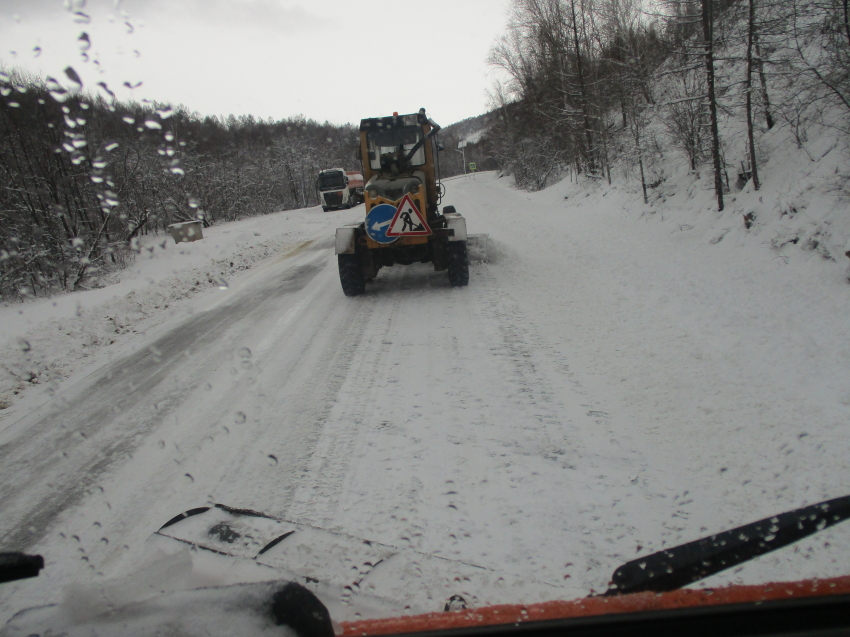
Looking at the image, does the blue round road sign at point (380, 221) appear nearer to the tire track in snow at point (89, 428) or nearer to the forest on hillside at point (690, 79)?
the tire track in snow at point (89, 428)

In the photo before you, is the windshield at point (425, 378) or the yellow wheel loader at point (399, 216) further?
the yellow wheel loader at point (399, 216)

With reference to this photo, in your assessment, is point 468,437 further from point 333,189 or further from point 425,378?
point 333,189

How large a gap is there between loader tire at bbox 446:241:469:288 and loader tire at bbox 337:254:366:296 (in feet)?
4.51

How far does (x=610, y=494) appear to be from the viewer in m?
2.67

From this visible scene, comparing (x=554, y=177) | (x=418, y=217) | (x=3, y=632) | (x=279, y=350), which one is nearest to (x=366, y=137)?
(x=418, y=217)

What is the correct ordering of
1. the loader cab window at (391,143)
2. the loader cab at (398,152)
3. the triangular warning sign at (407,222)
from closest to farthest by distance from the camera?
the triangular warning sign at (407,222) → the loader cab at (398,152) → the loader cab window at (391,143)

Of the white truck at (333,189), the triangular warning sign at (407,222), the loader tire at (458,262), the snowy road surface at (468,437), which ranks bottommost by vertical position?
the snowy road surface at (468,437)

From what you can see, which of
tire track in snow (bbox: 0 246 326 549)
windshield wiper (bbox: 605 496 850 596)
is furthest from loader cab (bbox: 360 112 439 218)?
windshield wiper (bbox: 605 496 850 596)

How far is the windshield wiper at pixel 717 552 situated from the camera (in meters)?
1.42

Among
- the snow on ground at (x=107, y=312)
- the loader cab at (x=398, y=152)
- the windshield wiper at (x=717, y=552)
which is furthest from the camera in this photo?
the loader cab at (x=398, y=152)

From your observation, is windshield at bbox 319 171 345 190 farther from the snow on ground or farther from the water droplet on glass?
the water droplet on glass

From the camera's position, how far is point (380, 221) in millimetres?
7254

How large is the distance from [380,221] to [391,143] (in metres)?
1.71

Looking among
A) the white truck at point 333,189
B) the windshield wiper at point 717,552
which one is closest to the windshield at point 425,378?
the windshield wiper at point 717,552
